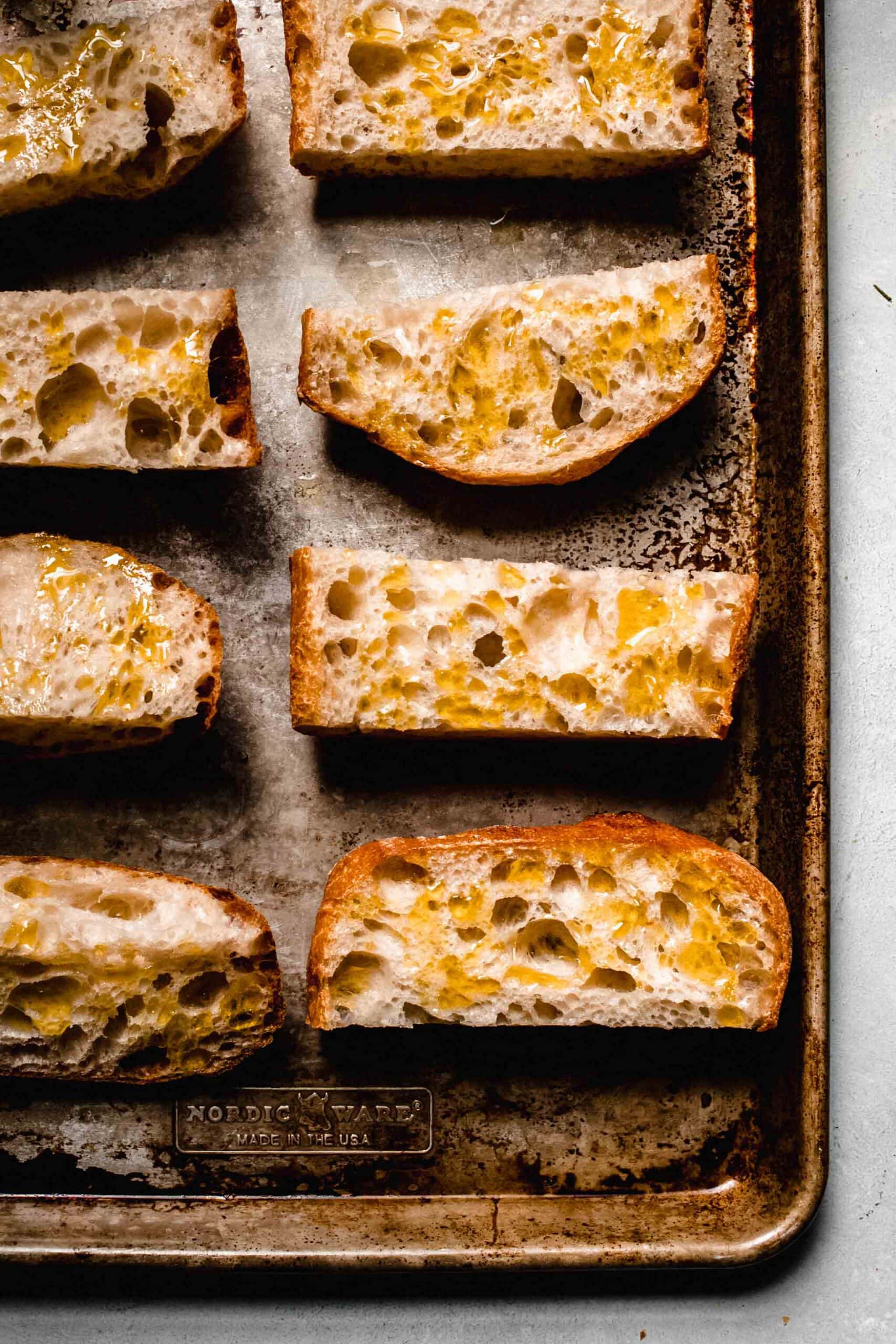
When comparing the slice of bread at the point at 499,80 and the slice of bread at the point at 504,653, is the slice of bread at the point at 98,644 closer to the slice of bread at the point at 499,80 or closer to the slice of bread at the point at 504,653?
the slice of bread at the point at 504,653

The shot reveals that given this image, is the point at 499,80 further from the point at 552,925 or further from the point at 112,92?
the point at 552,925

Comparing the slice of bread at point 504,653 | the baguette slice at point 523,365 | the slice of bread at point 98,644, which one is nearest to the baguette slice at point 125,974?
the slice of bread at point 98,644

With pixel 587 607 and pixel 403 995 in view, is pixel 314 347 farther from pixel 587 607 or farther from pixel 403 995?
pixel 403 995

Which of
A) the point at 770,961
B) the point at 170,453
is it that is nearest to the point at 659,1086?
the point at 770,961

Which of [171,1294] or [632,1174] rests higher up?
[632,1174]

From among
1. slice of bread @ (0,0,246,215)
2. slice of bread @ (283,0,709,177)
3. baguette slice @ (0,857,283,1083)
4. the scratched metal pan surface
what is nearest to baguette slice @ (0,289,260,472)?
the scratched metal pan surface

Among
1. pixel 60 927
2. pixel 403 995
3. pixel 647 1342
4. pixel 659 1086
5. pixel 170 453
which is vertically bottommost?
pixel 647 1342
